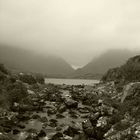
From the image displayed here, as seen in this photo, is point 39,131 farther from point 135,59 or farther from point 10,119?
point 135,59

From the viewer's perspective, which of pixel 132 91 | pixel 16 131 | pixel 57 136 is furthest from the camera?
pixel 132 91

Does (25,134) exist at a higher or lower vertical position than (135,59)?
lower

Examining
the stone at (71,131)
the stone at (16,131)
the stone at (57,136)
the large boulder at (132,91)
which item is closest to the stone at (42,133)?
the stone at (57,136)

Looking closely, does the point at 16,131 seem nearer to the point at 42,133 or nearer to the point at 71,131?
the point at 42,133

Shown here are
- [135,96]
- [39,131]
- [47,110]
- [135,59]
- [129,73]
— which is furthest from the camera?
[135,59]

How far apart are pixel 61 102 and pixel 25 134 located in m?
18.1

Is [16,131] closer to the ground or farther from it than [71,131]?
farther from it

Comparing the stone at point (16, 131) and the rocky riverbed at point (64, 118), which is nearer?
the rocky riverbed at point (64, 118)

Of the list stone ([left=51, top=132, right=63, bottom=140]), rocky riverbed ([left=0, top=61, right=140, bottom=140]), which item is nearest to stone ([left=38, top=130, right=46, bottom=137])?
rocky riverbed ([left=0, top=61, right=140, bottom=140])

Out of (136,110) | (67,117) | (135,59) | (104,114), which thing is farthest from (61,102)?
(135,59)

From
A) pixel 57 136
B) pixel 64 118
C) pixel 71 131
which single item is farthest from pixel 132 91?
pixel 57 136

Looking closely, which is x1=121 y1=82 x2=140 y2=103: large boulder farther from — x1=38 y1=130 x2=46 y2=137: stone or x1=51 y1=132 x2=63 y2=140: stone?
x1=38 y1=130 x2=46 y2=137: stone

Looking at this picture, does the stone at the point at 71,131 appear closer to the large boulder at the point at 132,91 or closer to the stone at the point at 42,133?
the stone at the point at 42,133

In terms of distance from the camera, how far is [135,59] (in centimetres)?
7862
